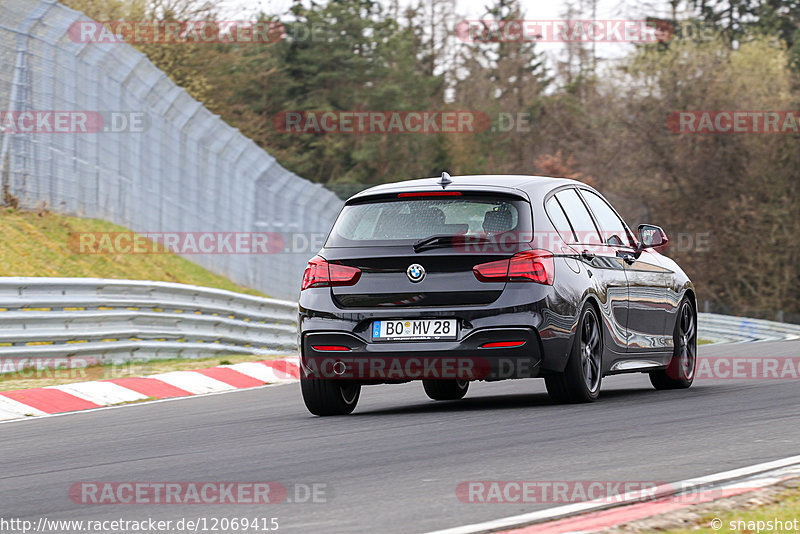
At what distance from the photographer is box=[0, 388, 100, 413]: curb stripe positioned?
11641mm

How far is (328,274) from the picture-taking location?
365 inches

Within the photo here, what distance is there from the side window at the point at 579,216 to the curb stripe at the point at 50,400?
4761 millimetres

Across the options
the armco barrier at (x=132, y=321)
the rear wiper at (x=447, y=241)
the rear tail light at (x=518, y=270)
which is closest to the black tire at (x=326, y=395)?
the rear wiper at (x=447, y=241)

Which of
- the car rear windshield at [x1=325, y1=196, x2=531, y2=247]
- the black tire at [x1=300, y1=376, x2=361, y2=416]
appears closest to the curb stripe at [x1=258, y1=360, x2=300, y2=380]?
the black tire at [x1=300, y1=376, x2=361, y2=416]

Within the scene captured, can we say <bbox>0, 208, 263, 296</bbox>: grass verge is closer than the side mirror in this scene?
No

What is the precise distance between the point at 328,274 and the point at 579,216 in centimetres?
212

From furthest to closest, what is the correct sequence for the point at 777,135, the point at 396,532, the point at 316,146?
the point at 316,146
the point at 777,135
the point at 396,532

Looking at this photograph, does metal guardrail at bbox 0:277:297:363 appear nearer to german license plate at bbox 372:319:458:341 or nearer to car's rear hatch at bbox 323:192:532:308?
car's rear hatch at bbox 323:192:532:308

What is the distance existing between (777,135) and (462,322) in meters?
48.7

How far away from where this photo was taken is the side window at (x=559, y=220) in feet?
31.1

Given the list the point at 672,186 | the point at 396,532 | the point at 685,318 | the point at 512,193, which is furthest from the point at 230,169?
the point at 672,186

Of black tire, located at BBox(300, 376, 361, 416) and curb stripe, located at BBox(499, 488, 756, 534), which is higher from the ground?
curb stripe, located at BBox(499, 488, 756, 534)

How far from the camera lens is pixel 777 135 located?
5475 cm

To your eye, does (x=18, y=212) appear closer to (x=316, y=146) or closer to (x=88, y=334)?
(x=88, y=334)
